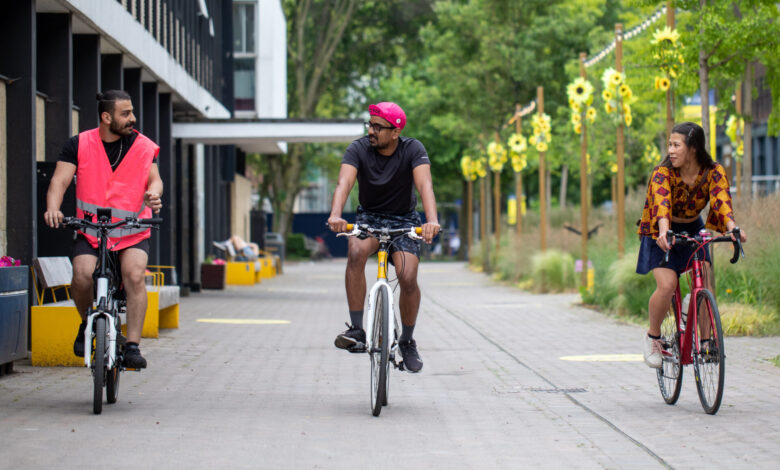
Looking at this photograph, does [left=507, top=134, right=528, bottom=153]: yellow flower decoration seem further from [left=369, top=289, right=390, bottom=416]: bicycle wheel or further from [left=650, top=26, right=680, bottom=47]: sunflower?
[left=369, top=289, right=390, bottom=416]: bicycle wheel

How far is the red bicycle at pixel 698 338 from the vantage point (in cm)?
757

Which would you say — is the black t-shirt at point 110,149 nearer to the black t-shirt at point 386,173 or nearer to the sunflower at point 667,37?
the black t-shirt at point 386,173

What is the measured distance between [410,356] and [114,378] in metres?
1.81

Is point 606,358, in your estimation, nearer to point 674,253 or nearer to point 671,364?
point 671,364

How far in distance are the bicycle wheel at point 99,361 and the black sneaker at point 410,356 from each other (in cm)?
183

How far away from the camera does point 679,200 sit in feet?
26.7

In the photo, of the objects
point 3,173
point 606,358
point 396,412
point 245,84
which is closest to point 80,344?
point 396,412

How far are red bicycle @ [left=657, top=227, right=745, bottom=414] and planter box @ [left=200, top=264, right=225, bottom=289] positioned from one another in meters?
19.2

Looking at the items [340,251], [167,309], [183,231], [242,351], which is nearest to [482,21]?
[183,231]

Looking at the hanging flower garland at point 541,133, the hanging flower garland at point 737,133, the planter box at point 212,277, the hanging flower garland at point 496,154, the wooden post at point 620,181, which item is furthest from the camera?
the hanging flower garland at point 496,154

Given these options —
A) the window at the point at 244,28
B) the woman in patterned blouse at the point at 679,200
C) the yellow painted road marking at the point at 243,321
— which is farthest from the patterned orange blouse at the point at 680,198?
the window at the point at 244,28

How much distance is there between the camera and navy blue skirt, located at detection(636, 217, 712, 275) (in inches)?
320

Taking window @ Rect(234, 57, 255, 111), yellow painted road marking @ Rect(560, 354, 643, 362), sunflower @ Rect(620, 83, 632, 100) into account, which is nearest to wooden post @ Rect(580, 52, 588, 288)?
sunflower @ Rect(620, 83, 632, 100)

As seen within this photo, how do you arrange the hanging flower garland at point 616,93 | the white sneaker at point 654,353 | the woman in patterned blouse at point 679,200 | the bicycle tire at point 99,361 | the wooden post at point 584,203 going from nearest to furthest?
the bicycle tire at point 99,361 → the woman in patterned blouse at point 679,200 → the white sneaker at point 654,353 → the hanging flower garland at point 616,93 → the wooden post at point 584,203
